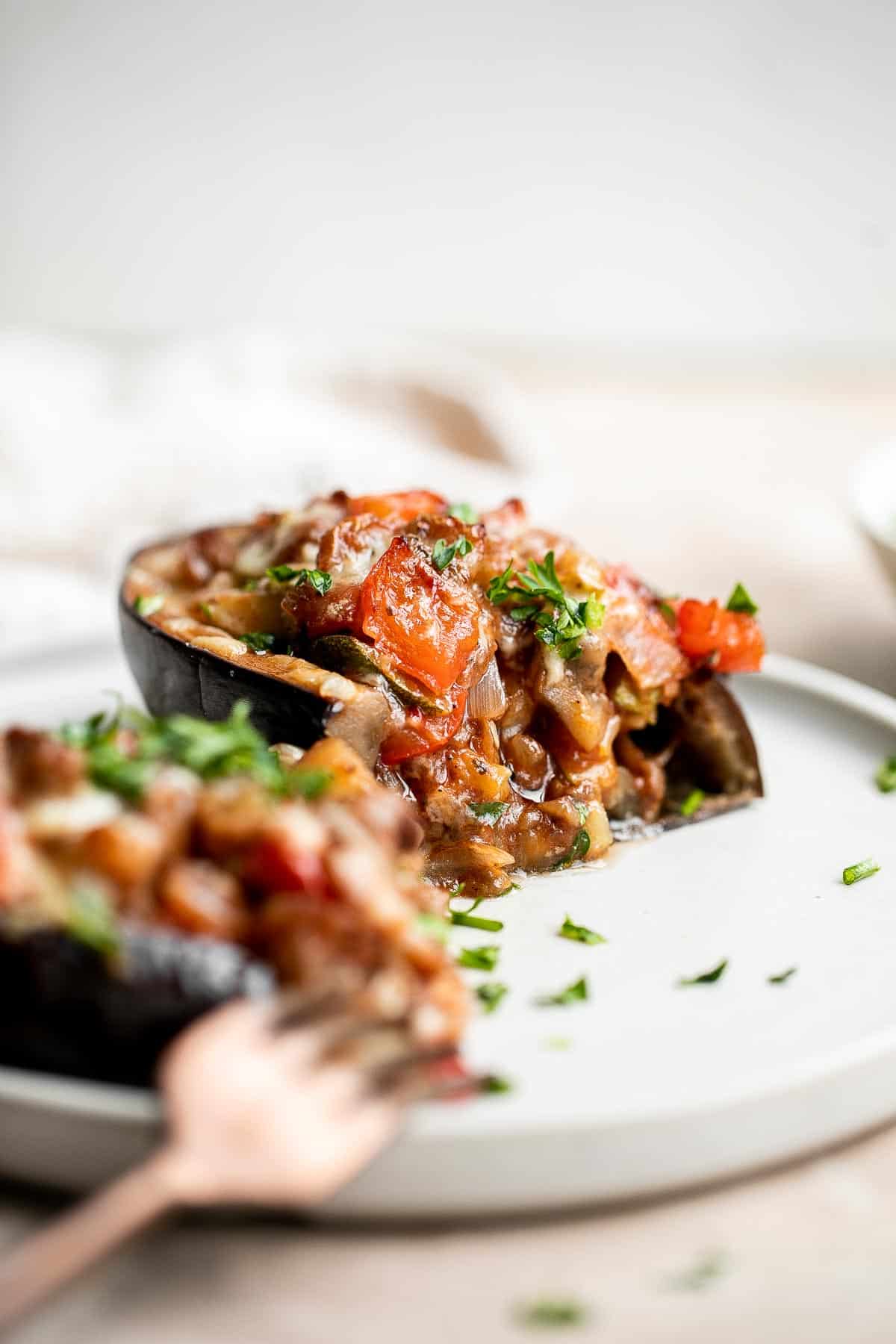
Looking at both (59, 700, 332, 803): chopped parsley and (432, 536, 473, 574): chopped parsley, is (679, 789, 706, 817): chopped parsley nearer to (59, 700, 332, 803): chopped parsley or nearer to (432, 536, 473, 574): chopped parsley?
(432, 536, 473, 574): chopped parsley

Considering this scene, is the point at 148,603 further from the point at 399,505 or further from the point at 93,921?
the point at 93,921

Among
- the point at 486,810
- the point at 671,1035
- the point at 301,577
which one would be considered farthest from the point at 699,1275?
the point at 301,577

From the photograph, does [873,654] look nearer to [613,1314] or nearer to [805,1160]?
[805,1160]

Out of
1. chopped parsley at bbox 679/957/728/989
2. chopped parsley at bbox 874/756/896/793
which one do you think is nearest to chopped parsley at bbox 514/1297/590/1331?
chopped parsley at bbox 679/957/728/989

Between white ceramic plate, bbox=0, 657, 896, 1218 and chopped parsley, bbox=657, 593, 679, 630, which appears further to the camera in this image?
chopped parsley, bbox=657, 593, 679, 630

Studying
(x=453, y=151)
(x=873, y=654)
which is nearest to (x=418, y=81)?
(x=453, y=151)

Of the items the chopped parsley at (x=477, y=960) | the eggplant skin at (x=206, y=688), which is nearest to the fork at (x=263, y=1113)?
the chopped parsley at (x=477, y=960)
